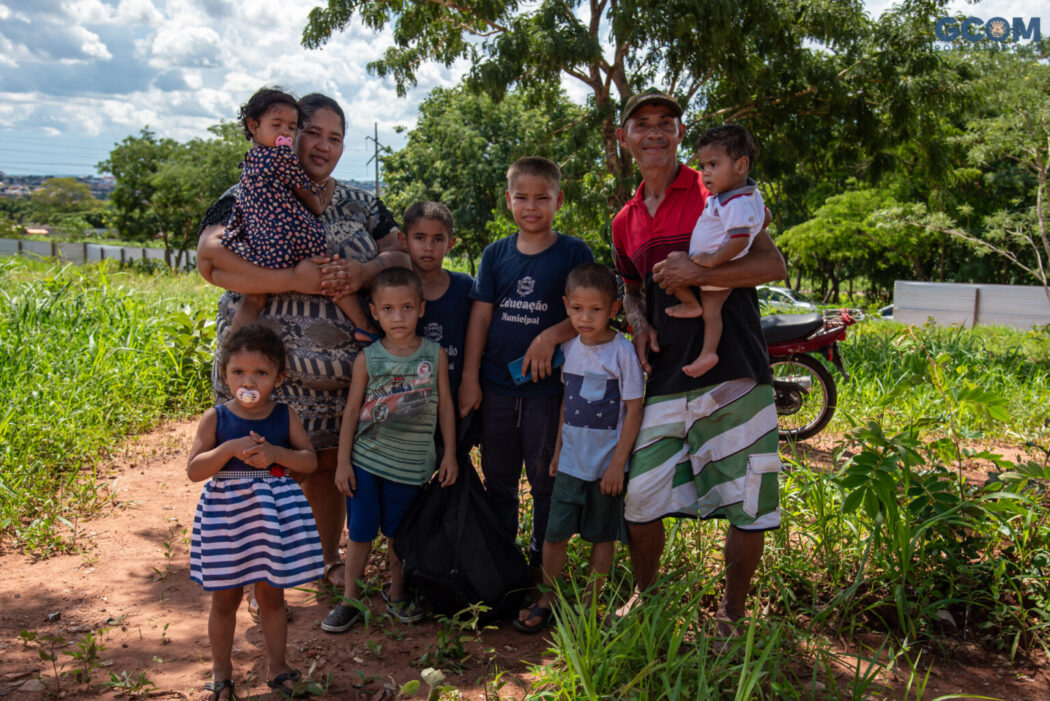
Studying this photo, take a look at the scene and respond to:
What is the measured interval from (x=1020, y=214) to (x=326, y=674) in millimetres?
18472

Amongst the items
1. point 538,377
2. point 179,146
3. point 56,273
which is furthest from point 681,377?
point 179,146

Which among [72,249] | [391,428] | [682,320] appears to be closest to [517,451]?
[391,428]

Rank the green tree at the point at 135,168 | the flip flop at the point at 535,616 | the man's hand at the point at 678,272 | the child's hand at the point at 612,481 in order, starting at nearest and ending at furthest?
the man's hand at the point at 678,272, the child's hand at the point at 612,481, the flip flop at the point at 535,616, the green tree at the point at 135,168

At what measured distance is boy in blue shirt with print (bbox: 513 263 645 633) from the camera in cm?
269

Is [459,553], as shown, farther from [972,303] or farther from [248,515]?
[972,303]

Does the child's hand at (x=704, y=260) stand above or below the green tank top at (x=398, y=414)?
above

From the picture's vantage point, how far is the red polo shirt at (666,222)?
259 centimetres

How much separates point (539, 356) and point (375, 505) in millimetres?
882

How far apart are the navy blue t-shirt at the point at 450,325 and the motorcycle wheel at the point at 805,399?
311cm

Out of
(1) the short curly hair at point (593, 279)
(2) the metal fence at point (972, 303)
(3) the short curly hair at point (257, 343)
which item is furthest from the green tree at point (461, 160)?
(2) the metal fence at point (972, 303)

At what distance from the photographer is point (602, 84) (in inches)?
316

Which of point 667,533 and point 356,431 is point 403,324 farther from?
point 667,533

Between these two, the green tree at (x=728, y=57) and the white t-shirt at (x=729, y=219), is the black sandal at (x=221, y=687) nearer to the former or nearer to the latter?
the white t-shirt at (x=729, y=219)

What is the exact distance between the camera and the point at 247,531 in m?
2.32
